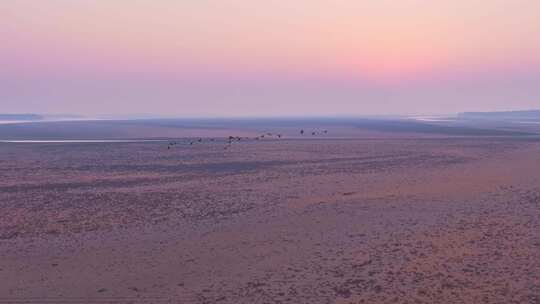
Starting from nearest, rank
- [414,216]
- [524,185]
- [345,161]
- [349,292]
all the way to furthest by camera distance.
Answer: [349,292], [414,216], [524,185], [345,161]

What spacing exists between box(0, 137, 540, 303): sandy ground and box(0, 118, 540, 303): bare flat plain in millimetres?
70

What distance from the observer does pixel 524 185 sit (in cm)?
3170

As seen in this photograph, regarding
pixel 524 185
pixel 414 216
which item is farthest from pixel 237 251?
pixel 524 185

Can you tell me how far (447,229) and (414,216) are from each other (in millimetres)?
2562

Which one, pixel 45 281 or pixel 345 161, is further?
pixel 345 161

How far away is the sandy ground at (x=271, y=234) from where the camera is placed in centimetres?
1452

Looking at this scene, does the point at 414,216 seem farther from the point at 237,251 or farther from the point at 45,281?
the point at 45,281

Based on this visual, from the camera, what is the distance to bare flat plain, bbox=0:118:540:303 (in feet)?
47.6

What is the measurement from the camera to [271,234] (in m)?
21.0

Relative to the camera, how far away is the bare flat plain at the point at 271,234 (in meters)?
14.5

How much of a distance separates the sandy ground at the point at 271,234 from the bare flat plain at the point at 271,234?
7cm

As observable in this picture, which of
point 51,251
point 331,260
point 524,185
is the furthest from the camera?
point 524,185

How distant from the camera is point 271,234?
2095cm

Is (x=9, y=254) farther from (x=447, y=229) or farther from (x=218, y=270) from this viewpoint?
(x=447, y=229)
